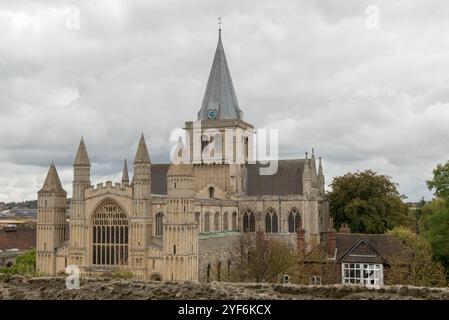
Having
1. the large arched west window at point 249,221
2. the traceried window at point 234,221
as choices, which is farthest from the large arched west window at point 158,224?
the large arched west window at point 249,221

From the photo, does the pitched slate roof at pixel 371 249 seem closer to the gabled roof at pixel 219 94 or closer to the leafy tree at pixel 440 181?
the leafy tree at pixel 440 181

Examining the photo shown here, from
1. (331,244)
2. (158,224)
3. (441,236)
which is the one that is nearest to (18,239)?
(158,224)

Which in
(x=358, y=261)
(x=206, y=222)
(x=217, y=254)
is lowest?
(x=358, y=261)

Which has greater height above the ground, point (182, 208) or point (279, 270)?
point (182, 208)

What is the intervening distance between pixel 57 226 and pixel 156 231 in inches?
370

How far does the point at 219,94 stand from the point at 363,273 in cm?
3148

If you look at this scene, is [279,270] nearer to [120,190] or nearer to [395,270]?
[395,270]

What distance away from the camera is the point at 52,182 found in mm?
52906

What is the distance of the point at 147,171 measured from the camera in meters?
49.5

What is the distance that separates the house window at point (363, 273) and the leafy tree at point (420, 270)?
852mm

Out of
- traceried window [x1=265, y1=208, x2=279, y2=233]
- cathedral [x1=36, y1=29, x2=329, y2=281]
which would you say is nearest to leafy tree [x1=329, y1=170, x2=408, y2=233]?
cathedral [x1=36, y1=29, x2=329, y2=281]

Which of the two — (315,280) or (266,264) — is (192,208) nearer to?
(266,264)
